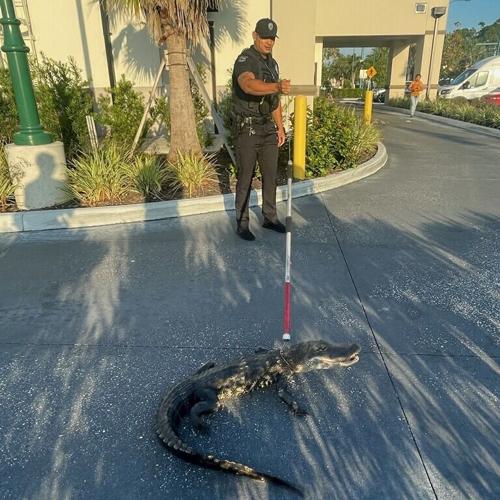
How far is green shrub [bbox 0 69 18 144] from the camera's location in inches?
304

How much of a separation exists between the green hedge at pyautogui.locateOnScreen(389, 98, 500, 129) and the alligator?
46.6ft

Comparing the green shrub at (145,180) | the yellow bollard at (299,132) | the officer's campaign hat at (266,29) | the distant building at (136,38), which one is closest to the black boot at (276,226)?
the yellow bollard at (299,132)

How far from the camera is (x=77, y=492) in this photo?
187 cm

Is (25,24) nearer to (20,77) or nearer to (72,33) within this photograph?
(72,33)

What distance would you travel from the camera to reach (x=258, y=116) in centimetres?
435

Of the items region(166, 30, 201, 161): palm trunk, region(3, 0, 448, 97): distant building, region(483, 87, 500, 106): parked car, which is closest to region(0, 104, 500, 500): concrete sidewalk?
region(166, 30, 201, 161): palm trunk

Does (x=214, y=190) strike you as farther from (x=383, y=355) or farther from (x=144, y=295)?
(x=383, y=355)

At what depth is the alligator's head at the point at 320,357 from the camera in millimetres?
2471

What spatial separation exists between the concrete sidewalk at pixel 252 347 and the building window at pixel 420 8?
68.9ft

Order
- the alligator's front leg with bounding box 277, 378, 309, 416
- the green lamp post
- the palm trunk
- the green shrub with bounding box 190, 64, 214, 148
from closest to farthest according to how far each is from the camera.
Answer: the alligator's front leg with bounding box 277, 378, 309, 416
the green lamp post
the palm trunk
the green shrub with bounding box 190, 64, 214, 148

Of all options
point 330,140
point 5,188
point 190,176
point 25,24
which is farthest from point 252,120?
point 25,24

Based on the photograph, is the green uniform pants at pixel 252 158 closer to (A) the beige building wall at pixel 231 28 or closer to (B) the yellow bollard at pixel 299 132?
(B) the yellow bollard at pixel 299 132

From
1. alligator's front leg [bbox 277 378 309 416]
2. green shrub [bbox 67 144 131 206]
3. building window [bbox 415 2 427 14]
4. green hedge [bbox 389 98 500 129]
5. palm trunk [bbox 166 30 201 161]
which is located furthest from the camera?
building window [bbox 415 2 427 14]

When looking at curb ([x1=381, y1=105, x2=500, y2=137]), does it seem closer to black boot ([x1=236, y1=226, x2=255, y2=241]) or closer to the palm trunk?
the palm trunk
